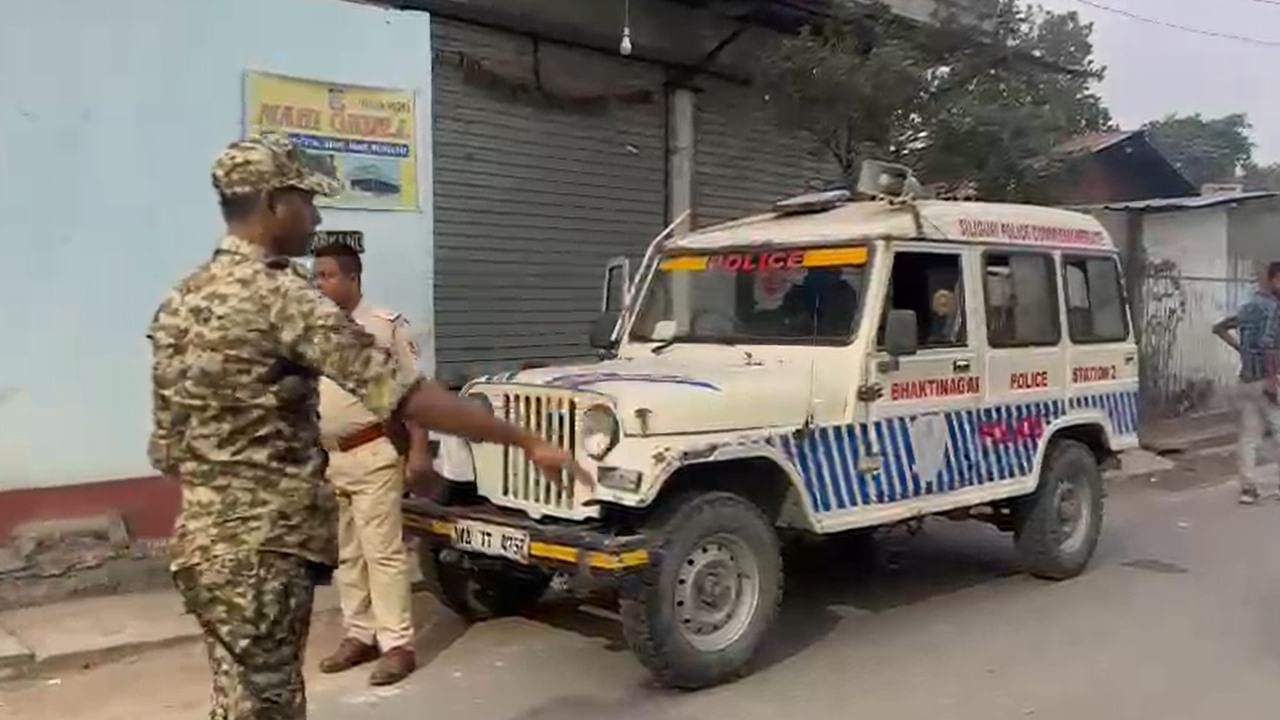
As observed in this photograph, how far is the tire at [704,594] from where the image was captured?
5223 millimetres

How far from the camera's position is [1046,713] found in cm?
514

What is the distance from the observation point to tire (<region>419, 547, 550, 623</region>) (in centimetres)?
643

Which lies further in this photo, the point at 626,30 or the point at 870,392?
the point at 626,30

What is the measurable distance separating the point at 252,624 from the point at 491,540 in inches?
96.7

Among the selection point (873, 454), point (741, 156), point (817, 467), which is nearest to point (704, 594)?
point (817, 467)

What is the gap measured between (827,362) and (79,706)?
137 inches

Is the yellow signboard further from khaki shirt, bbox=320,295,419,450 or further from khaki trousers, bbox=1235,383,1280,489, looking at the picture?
khaki trousers, bbox=1235,383,1280,489

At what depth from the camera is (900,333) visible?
19.9ft

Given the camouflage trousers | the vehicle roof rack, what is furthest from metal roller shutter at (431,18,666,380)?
the camouflage trousers

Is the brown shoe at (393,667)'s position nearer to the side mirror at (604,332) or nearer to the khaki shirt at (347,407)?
the khaki shirt at (347,407)

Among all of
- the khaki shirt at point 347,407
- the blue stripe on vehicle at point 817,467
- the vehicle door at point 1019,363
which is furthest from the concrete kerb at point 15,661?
the vehicle door at point 1019,363

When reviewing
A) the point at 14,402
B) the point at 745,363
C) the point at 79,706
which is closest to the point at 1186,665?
the point at 745,363

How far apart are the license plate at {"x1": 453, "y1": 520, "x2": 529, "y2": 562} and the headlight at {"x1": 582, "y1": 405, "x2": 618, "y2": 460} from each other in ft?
1.47

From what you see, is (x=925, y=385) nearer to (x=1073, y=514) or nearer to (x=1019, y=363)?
(x=1019, y=363)
